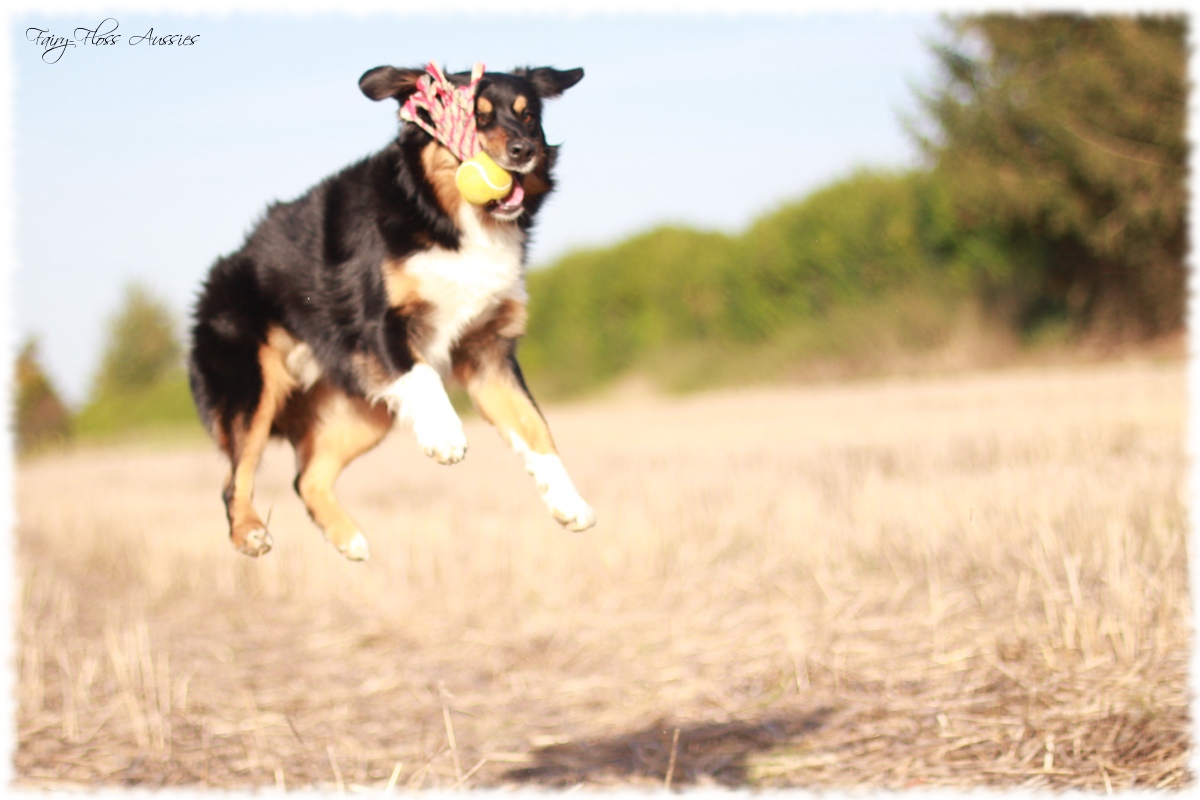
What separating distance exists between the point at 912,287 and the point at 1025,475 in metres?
12.9

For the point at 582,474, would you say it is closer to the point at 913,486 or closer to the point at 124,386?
the point at 913,486

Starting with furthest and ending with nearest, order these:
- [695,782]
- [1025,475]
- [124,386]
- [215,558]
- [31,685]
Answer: [124,386] → [215,558] → [1025,475] → [31,685] → [695,782]

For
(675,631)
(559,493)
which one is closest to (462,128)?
(559,493)

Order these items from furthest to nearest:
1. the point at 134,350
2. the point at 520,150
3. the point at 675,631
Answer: the point at 134,350 < the point at 675,631 < the point at 520,150

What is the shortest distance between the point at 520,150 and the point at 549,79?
33 centimetres

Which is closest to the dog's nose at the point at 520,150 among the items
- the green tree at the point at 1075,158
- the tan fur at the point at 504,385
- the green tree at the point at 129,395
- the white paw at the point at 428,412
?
the tan fur at the point at 504,385

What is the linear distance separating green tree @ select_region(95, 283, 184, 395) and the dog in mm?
16338

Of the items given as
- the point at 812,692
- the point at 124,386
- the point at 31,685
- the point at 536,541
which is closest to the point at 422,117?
the point at 812,692

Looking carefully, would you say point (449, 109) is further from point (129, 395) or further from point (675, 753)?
point (129, 395)

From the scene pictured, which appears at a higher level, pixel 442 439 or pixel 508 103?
pixel 508 103

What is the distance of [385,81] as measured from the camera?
2.36 meters

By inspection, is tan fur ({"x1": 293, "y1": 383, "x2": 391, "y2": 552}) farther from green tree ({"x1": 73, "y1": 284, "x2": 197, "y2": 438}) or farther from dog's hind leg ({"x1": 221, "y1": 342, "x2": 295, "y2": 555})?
green tree ({"x1": 73, "y1": 284, "x2": 197, "y2": 438})

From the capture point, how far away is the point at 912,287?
19547 millimetres

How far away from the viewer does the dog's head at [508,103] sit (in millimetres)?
2377
